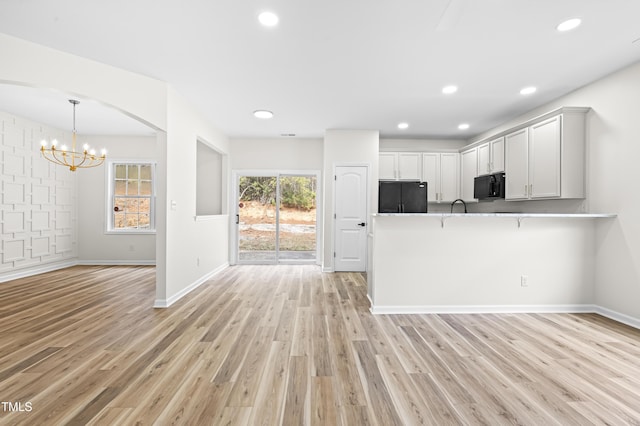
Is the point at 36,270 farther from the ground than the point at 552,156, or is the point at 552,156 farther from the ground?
the point at 552,156

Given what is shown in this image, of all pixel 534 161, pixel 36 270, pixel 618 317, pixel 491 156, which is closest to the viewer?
pixel 618 317

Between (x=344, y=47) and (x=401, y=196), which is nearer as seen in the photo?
(x=344, y=47)

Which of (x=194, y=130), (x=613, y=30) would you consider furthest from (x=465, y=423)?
(x=194, y=130)

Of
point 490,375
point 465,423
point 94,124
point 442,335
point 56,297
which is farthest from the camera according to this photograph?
point 94,124

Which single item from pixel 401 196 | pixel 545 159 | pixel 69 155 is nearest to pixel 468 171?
pixel 401 196

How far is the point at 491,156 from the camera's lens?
525 cm

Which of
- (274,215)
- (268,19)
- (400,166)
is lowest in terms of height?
(274,215)

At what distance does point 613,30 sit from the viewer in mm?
2635

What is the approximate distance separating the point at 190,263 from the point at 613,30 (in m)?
5.35

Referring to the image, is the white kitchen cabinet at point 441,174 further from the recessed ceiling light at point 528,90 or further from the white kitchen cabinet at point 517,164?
the recessed ceiling light at point 528,90

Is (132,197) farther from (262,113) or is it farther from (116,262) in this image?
(262,113)

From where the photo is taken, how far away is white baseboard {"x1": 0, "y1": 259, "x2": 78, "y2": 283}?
5.02 meters

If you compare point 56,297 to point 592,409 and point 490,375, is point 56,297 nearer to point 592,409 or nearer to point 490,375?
point 490,375

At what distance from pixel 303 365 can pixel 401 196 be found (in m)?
4.22
